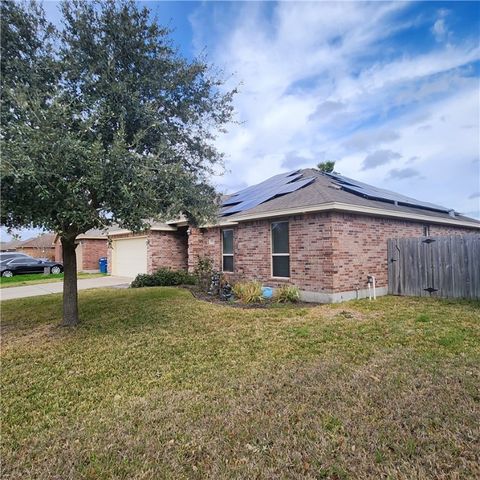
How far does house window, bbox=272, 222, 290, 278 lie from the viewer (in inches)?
417

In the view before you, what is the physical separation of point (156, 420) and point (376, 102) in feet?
44.3

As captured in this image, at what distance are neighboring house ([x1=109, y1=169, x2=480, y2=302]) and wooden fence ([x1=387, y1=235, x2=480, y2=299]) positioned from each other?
1.51 ft

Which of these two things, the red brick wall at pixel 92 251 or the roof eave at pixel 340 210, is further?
the red brick wall at pixel 92 251

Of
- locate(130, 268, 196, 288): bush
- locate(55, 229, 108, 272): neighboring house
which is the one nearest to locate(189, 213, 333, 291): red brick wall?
locate(130, 268, 196, 288): bush

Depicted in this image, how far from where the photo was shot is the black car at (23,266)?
72.9 ft

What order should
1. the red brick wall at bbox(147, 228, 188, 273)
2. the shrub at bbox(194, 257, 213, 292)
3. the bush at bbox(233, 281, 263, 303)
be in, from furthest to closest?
the red brick wall at bbox(147, 228, 188, 273), the shrub at bbox(194, 257, 213, 292), the bush at bbox(233, 281, 263, 303)

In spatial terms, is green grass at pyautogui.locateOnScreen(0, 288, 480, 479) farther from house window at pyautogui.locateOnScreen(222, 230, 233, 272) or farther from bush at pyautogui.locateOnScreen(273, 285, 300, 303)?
house window at pyautogui.locateOnScreen(222, 230, 233, 272)

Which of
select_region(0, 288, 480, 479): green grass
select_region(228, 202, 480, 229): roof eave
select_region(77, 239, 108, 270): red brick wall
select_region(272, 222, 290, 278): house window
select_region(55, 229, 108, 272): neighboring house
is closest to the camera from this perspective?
select_region(0, 288, 480, 479): green grass

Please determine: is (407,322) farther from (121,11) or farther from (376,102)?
(376,102)

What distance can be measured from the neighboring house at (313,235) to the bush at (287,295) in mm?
338

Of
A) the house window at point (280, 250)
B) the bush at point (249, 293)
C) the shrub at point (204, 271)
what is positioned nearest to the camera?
the bush at point (249, 293)

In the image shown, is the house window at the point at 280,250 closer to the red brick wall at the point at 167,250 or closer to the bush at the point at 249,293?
the bush at the point at 249,293

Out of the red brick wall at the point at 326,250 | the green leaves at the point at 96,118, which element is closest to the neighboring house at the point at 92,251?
the red brick wall at the point at 326,250

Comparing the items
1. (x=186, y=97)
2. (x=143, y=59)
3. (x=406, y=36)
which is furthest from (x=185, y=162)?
(x=406, y=36)
